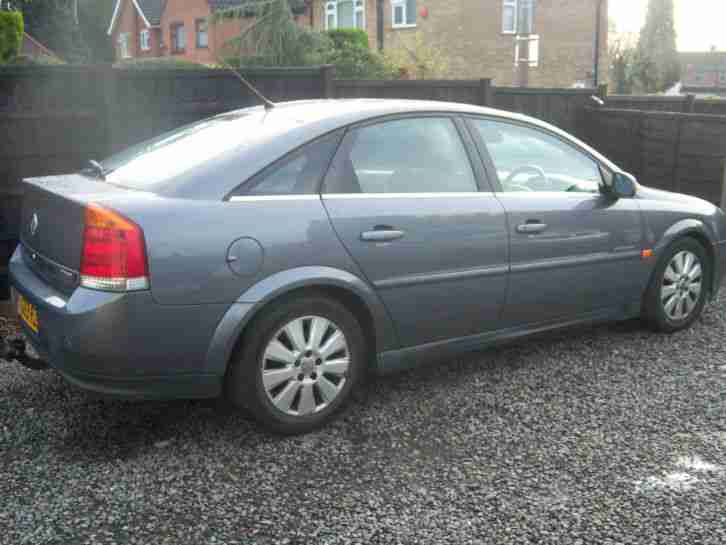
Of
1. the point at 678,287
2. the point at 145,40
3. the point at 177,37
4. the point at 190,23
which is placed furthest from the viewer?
the point at 145,40

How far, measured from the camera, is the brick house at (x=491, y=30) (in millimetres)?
27000

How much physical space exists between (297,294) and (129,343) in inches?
31.5

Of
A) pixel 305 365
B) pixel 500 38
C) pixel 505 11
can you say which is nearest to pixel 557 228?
pixel 305 365

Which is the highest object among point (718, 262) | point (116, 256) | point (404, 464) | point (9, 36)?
point (9, 36)

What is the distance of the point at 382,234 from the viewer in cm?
404

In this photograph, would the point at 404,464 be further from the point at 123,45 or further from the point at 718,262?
the point at 123,45

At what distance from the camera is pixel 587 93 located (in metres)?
10.1

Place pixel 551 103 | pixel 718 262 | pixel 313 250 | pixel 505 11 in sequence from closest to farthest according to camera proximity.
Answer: pixel 313 250 < pixel 718 262 < pixel 551 103 < pixel 505 11

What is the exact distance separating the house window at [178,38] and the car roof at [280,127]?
1412 inches

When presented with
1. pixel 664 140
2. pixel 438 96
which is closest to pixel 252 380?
pixel 438 96

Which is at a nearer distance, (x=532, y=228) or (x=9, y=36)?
(x=532, y=228)

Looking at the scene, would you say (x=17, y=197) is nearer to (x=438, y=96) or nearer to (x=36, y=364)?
(x=36, y=364)

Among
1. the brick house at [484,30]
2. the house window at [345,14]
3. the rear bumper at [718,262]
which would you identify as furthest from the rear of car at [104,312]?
the house window at [345,14]

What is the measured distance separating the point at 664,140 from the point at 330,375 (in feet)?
19.6
